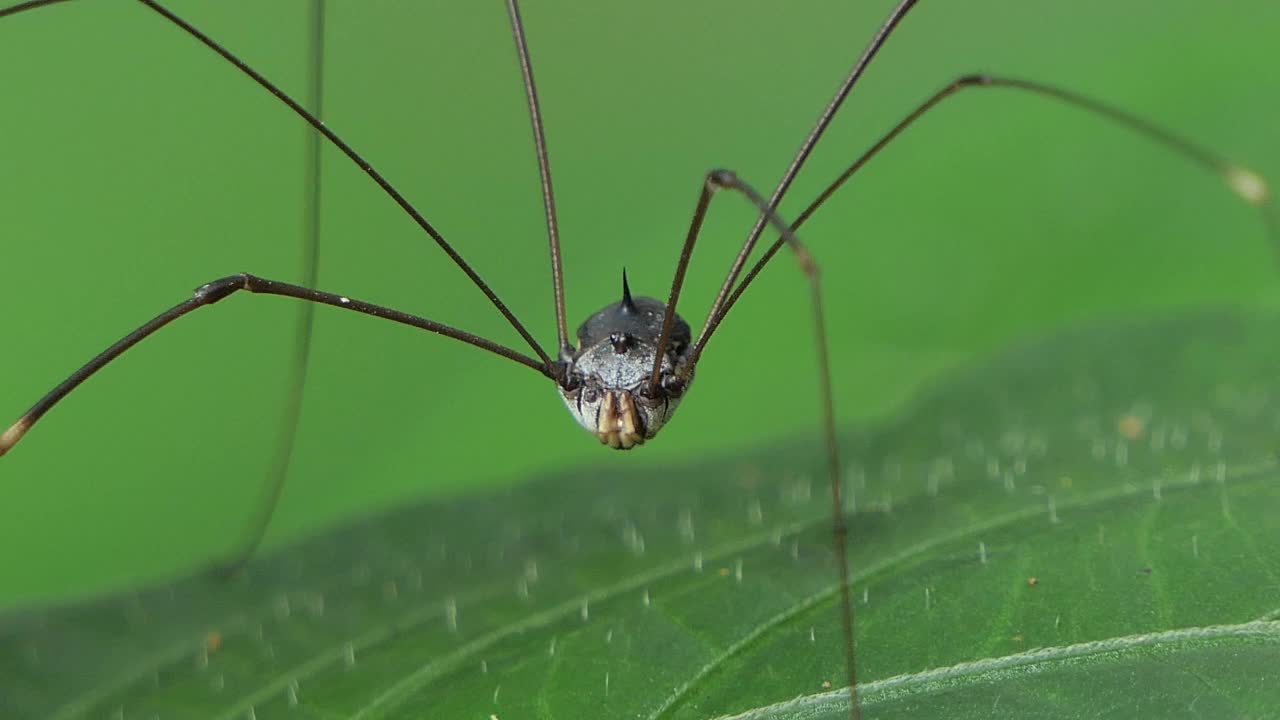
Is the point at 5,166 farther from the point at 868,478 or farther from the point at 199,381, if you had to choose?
the point at 868,478

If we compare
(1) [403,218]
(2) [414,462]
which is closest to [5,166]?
(1) [403,218]

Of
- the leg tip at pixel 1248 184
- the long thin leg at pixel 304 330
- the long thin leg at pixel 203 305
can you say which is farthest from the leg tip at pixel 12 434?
the leg tip at pixel 1248 184

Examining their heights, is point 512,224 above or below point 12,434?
above

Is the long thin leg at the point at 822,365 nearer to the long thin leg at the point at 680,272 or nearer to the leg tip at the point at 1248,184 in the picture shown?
the long thin leg at the point at 680,272

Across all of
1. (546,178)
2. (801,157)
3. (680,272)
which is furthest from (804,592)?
(546,178)

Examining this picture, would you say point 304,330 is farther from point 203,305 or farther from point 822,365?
point 822,365
